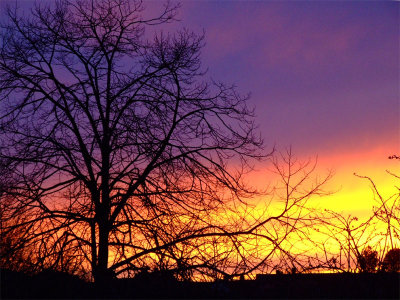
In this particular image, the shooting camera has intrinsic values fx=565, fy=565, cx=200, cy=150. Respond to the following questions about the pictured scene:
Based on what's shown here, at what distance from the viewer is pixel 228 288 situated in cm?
756

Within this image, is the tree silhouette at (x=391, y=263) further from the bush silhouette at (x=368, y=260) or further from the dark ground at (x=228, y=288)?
the dark ground at (x=228, y=288)

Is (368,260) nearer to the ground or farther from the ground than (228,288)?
farther from the ground

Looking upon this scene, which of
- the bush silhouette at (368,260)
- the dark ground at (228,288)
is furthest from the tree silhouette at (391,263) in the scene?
the dark ground at (228,288)

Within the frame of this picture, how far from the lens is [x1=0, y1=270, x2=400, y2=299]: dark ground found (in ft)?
23.0

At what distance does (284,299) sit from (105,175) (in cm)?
561

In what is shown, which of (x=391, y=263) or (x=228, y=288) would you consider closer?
(x=228, y=288)

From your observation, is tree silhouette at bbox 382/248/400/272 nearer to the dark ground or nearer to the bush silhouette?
the bush silhouette

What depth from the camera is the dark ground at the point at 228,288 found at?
700 cm

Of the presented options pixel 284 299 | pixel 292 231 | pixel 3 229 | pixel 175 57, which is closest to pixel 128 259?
pixel 3 229

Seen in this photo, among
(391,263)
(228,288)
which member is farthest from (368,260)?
(228,288)

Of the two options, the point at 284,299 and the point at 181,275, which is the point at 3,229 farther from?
the point at 284,299

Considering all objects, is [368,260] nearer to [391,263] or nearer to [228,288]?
[391,263]

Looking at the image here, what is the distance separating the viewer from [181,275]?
9586 millimetres

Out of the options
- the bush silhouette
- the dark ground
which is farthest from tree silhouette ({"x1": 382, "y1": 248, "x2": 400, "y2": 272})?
the dark ground
